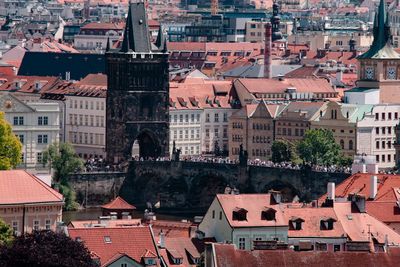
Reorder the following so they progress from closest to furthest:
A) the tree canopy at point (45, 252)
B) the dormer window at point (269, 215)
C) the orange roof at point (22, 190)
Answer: the tree canopy at point (45, 252) < the dormer window at point (269, 215) < the orange roof at point (22, 190)

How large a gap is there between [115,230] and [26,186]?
44.3ft

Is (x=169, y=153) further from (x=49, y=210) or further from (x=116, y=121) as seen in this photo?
(x=49, y=210)

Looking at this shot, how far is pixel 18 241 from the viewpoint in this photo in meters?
82.5

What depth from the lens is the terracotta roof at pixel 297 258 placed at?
73.8 metres

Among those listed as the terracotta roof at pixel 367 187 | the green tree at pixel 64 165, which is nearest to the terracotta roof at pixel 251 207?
the terracotta roof at pixel 367 187

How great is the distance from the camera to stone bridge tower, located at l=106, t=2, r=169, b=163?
176 metres

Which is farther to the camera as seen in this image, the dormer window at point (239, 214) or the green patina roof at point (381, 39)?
the green patina roof at point (381, 39)

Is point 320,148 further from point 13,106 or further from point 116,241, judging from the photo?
point 116,241

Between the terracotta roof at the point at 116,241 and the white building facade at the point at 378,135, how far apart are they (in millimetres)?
83689

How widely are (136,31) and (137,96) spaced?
19.4ft

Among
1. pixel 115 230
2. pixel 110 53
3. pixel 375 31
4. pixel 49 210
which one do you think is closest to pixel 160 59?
pixel 110 53

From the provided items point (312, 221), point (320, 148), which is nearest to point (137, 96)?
point (320, 148)

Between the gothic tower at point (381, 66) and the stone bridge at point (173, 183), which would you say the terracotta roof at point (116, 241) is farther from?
the gothic tower at point (381, 66)

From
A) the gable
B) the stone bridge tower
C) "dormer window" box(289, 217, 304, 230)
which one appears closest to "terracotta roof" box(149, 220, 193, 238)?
"dormer window" box(289, 217, 304, 230)
